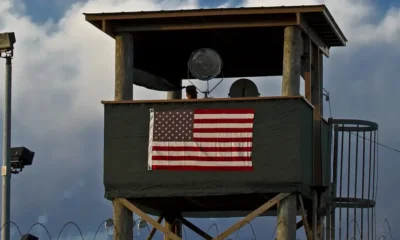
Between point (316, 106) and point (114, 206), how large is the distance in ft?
19.6

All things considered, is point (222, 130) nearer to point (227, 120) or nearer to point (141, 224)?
point (227, 120)

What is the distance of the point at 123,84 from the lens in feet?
87.4

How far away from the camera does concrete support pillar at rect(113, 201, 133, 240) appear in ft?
86.3

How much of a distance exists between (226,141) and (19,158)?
4708mm

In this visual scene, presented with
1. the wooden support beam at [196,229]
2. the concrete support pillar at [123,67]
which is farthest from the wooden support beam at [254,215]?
the wooden support beam at [196,229]

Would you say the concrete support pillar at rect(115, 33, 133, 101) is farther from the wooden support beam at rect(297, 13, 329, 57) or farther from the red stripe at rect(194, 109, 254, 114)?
the wooden support beam at rect(297, 13, 329, 57)

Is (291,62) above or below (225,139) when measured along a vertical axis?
above

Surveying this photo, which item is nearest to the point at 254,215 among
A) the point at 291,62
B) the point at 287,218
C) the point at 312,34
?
the point at 287,218

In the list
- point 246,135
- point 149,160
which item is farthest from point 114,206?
point 246,135

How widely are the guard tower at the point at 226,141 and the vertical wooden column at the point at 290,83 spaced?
0.02 metres

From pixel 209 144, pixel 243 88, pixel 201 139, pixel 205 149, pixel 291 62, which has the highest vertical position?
A: pixel 291 62

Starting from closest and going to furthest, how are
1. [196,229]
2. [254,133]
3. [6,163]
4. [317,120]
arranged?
1. [6,163]
2. [254,133]
3. [317,120]
4. [196,229]

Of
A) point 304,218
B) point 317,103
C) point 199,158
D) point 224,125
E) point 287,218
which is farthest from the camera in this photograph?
point 317,103

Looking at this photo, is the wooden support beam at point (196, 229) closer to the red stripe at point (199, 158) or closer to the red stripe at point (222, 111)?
the red stripe at point (199, 158)
